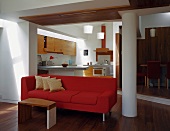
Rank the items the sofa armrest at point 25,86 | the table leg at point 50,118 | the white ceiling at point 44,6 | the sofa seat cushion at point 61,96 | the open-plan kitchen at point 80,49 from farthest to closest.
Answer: the open-plan kitchen at point 80,49
the sofa armrest at point 25,86
the sofa seat cushion at point 61,96
the white ceiling at point 44,6
the table leg at point 50,118

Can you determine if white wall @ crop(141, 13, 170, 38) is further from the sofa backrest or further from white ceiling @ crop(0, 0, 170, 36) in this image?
the sofa backrest

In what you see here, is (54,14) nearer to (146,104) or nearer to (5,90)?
(5,90)

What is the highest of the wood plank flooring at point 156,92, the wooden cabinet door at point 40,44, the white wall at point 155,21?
the white wall at point 155,21

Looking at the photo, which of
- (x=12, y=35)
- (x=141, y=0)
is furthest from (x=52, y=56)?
(x=141, y=0)

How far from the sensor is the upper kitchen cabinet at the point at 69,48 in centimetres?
782

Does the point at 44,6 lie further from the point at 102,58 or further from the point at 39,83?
the point at 102,58

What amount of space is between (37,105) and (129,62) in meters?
2.13

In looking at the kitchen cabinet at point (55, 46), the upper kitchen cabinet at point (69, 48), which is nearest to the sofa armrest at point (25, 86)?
the kitchen cabinet at point (55, 46)

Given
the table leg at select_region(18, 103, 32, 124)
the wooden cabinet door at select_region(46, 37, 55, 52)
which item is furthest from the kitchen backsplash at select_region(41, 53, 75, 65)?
the table leg at select_region(18, 103, 32, 124)

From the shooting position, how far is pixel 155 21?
7078 millimetres

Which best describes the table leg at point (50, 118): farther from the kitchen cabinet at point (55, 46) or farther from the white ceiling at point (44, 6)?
the kitchen cabinet at point (55, 46)

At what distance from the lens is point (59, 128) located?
2998 mm

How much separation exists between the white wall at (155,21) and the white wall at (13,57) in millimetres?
4940

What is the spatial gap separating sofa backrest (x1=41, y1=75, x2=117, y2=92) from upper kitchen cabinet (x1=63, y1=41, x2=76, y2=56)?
3589 millimetres
